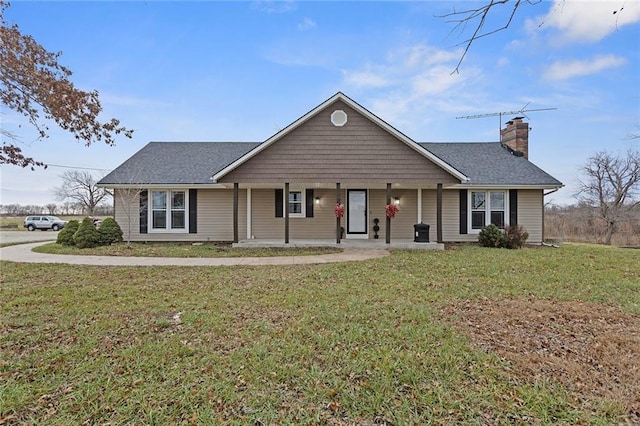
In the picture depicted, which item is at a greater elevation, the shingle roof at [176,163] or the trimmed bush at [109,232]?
the shingle roof at [176,163]

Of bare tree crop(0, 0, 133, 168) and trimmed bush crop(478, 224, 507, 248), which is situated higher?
bare tree crop(0, 0, 133, 168)

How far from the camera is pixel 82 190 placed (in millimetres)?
41125

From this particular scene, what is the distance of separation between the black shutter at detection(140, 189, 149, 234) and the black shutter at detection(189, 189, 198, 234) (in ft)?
5.90

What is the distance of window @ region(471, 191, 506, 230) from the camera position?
13586 mm

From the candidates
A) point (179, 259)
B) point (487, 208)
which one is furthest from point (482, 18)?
point (487, 208)

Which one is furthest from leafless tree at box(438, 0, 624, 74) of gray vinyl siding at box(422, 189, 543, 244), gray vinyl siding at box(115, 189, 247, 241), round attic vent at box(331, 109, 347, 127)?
gray vinyl siding at box(115, 189, 247, 241)

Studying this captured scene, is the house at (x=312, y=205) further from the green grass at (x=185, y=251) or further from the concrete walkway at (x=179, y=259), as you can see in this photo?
the concrete walkway at (x=179, y=259)

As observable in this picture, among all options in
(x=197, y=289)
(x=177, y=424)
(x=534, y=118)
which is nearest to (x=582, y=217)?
(x=534, y=118)

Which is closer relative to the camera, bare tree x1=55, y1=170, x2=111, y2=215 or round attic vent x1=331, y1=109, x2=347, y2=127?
round attic vent x1=331, y1=109, x2=347, y2=127

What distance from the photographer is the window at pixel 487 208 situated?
13586 millimetres

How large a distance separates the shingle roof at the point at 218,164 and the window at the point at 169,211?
66 centimetres

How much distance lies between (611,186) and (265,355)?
3082 cm

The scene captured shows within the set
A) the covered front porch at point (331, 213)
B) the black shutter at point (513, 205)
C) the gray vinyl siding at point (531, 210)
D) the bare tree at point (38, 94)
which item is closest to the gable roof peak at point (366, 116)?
the covered front porch at point (331, 213)

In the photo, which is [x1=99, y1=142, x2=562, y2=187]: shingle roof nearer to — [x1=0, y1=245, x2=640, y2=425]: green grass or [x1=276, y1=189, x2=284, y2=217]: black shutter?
[x1=276, y1=189, x2=284, y2=217]: black shutter
